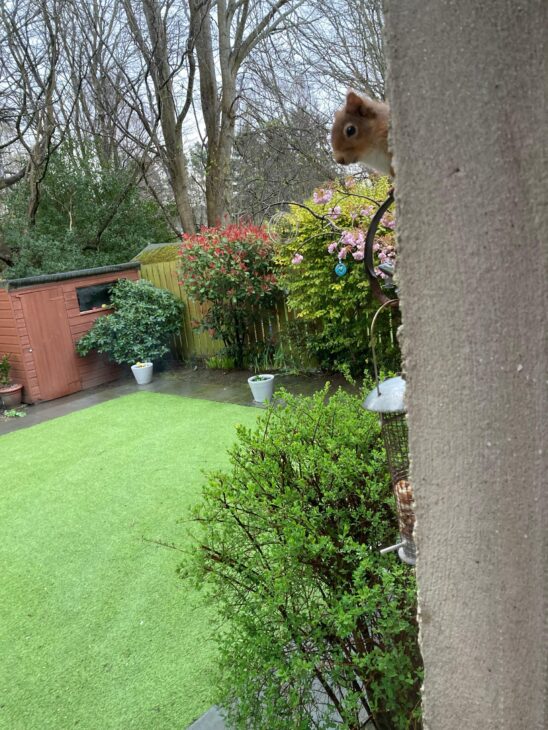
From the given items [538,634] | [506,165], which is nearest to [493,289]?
[506,165]

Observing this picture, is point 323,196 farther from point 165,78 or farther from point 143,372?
point 165,78

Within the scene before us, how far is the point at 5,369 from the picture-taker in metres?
6.90

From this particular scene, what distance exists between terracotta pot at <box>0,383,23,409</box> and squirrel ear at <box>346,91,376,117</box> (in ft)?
22.7

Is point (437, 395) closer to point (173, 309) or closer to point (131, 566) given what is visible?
point (131, 566)

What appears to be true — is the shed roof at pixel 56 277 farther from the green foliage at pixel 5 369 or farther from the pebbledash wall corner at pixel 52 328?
the green foliage at pixel 5 369

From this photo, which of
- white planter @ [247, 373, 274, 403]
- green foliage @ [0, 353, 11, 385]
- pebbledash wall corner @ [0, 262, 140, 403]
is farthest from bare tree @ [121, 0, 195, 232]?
white planter @ [247, 373, 274, 403]

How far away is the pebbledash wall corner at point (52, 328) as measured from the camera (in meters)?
6.78

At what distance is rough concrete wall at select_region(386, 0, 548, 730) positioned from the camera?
0.61 m

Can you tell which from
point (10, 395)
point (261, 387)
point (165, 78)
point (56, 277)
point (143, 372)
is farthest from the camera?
point (165, 78)

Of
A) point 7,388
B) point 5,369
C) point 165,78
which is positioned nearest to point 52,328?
point 5,369

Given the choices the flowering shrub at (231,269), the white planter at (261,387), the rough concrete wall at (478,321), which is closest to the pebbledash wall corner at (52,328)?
the flowering shrub at (231,269)

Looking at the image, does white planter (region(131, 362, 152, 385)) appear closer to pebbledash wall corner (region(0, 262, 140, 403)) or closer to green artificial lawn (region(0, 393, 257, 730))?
pebbledash wall corner (region(0, 262, 140, 403))

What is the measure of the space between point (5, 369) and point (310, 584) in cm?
655

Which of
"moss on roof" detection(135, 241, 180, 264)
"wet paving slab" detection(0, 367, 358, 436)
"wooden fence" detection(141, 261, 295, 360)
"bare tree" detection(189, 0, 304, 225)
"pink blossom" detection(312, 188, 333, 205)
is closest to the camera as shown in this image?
"pink blossom" detection(312, 188, 333, 205)
